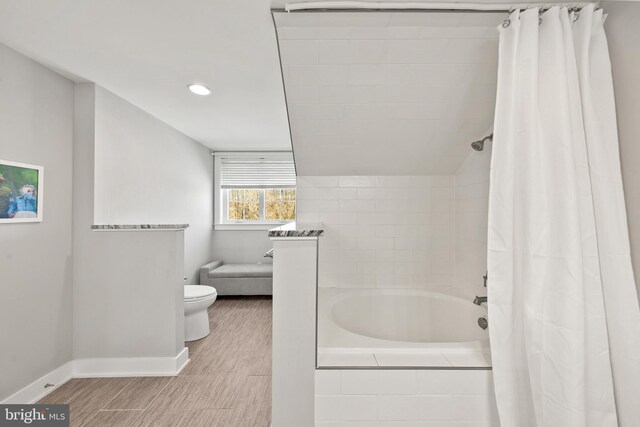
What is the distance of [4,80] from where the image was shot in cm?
190

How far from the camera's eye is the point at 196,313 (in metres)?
3.07

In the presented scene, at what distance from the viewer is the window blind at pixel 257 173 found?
16.4 feet

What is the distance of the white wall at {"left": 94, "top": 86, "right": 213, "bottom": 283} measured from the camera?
8.42 feet

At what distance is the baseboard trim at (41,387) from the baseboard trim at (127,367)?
0.07 metres

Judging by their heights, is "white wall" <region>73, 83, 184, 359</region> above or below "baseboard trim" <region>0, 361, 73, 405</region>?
above

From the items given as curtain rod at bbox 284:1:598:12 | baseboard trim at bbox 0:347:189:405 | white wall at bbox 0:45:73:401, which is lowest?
baseboard trim at bbox 0:347:189:405

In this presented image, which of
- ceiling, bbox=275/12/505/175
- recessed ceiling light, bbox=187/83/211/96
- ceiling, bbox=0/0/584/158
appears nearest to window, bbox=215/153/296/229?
ceiling, bbox=0/0/584/158

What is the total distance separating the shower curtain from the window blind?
13.0 ft

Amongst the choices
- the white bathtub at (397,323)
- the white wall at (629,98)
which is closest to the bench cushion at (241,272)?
the white bathtub at (397,323)

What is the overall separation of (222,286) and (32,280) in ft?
8.05

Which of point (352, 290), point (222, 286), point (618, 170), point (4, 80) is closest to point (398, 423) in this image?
point (352, 290)

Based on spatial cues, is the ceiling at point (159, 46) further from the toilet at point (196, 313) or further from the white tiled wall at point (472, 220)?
the toilet at point (196, 313)

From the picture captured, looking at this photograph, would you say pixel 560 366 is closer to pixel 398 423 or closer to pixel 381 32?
pixel 398 423

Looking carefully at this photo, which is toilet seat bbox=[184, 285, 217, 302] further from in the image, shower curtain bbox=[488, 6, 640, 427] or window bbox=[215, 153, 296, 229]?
shower curtain bbox=[488, 6, 640, 427]
